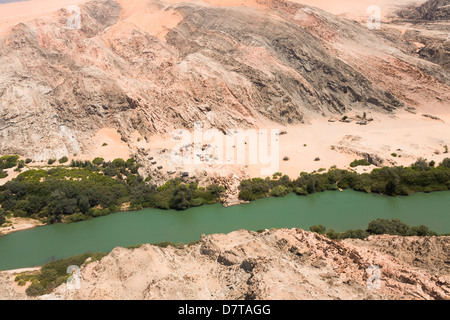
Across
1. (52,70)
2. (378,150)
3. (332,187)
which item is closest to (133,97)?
(52,70)

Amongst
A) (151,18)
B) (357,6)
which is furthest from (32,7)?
(357,6)

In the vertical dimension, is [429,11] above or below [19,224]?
above

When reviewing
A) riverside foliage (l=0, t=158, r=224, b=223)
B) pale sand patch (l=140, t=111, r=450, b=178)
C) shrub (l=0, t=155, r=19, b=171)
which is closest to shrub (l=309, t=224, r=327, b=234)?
riverside foliage (l=0, t=158, r=224, b=223)

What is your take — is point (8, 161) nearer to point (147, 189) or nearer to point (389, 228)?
point (147, 189)

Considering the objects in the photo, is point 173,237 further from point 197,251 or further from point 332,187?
point 332,187

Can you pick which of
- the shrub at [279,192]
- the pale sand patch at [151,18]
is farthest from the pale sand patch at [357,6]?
the shrub at [279,192]
